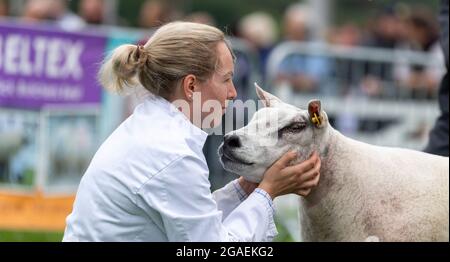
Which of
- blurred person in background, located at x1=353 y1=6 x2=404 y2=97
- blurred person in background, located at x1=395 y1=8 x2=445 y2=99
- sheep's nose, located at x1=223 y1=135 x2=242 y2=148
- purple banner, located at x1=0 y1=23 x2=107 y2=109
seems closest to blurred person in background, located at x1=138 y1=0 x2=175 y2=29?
purple banner, located at x1=0 y1=23 x2=107 y2=109

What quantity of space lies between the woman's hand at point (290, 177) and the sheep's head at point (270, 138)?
0.14ft

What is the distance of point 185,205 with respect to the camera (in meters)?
3.77

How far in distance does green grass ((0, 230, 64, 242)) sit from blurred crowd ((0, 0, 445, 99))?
1.79 meters

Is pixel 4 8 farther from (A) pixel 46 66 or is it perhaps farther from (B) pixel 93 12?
(A) pixel 46 66

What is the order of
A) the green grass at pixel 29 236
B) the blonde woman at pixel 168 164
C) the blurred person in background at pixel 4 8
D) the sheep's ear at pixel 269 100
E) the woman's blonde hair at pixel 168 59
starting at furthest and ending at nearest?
the blurred person in background at pixel 4 8
the green grass at pixel 29 236
the sheep's ear at pixel 269 100
the woman's blonde hair at pixel 168 59
the blonde woman at pixel 168 164

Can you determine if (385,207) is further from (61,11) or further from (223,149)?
(61,11)

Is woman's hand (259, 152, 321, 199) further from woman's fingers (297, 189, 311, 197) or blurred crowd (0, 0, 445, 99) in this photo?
blurred crowd (0, 0, 445, 99)

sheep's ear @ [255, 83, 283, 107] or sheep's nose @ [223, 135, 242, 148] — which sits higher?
sheep's ear @ [255, 83, 283, 107]

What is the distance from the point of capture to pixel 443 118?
6.03 meters

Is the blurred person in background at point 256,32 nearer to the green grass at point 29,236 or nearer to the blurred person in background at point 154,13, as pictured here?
the blurred person in background at point 154,13

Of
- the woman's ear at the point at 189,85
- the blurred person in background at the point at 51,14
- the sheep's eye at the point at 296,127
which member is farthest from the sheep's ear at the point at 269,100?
the blurred person in background at the point at 51,14

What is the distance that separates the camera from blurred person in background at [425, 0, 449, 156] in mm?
5859

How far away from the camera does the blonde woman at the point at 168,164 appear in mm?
3764
